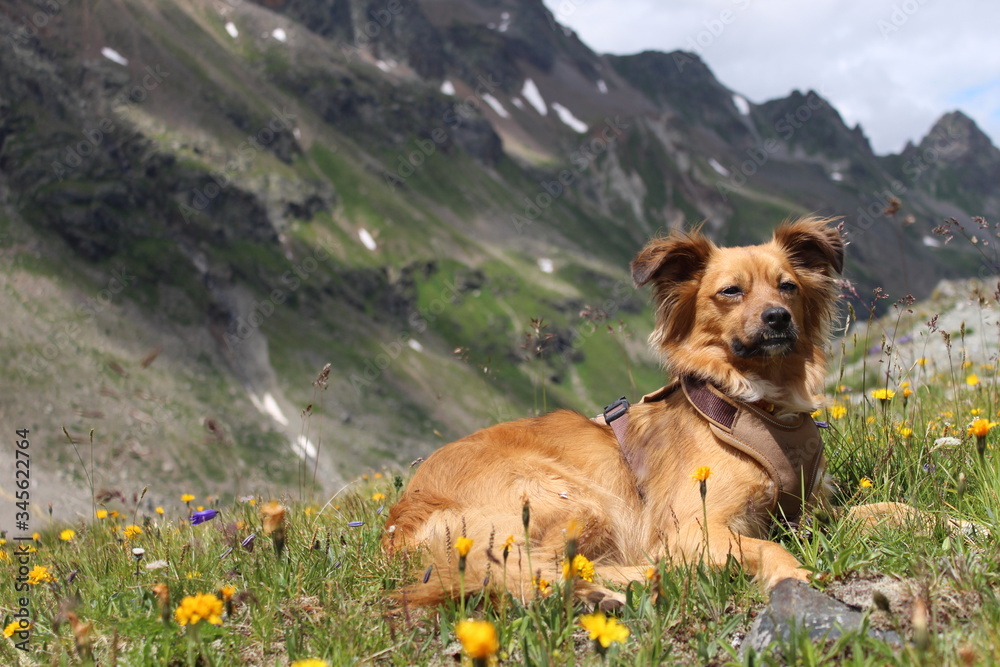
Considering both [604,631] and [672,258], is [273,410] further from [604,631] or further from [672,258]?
[604,631]

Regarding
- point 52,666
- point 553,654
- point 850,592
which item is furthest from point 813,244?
point 52,666

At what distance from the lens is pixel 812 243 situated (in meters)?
5.99

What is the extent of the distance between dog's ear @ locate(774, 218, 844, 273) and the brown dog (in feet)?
0.04

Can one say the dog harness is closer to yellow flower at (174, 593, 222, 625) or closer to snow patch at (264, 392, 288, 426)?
yellow flower at (174, 593, 222, 625)

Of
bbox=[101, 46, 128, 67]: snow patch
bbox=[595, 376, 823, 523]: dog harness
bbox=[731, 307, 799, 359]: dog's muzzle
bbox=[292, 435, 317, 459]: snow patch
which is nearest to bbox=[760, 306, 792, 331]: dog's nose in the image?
bbox=[731, 307, 799, 359]: dog's muzzle

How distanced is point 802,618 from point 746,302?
2.80 meters

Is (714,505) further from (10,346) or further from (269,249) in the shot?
(269,249)

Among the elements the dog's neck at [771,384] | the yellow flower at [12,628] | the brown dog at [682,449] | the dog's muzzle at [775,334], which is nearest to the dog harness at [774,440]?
the brown dog at [682,449]

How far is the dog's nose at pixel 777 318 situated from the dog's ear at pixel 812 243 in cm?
105

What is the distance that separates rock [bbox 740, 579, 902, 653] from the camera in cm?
312

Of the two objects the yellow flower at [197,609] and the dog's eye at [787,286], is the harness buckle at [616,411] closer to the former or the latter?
the dog's eye at [787,286]

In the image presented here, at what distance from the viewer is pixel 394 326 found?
612 ft

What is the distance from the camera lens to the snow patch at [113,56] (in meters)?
193

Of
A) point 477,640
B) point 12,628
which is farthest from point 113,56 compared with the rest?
point 477,640
